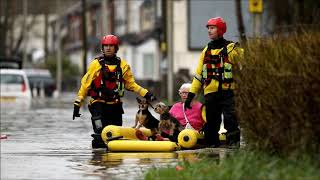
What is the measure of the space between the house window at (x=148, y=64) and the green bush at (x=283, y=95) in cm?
5585

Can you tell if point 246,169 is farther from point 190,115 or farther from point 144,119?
point 144,119

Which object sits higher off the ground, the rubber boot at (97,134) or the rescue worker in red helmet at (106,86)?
the rescue worker in red helmet at (106,86)

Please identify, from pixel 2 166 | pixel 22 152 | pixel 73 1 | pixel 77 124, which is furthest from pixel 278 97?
pixel 73 1

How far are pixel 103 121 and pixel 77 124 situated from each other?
834cm

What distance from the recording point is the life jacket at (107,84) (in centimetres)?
1638

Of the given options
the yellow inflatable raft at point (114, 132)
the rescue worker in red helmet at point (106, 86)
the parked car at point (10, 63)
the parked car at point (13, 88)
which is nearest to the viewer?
the yellow inflatable raft at point (114, 132)

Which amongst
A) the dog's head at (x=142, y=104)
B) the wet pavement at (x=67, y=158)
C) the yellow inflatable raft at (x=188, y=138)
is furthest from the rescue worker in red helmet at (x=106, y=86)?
the yellow inflatable raft at (x=188, y=138)

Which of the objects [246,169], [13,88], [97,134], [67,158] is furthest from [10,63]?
[246,169]

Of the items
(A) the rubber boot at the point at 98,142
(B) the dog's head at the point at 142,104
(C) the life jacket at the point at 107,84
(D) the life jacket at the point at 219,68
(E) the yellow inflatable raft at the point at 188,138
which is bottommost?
(A) the rubber boot at the point at 98,142

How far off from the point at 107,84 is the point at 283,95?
5060mm

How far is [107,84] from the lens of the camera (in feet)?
53.8

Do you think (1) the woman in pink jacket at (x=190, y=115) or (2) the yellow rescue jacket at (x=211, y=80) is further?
(1) the woman in pink jacket at (x=190, y=115)

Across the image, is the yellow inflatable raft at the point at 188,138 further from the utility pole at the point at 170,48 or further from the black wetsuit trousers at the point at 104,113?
the utility pole at the point at 170,48

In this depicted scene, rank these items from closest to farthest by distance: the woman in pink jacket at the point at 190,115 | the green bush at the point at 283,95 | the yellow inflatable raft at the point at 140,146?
the green bush at the point at 283,95 < the yellow inflatable raft at the point at 140,146 < the woman in pink jacket at the point at 190,115
